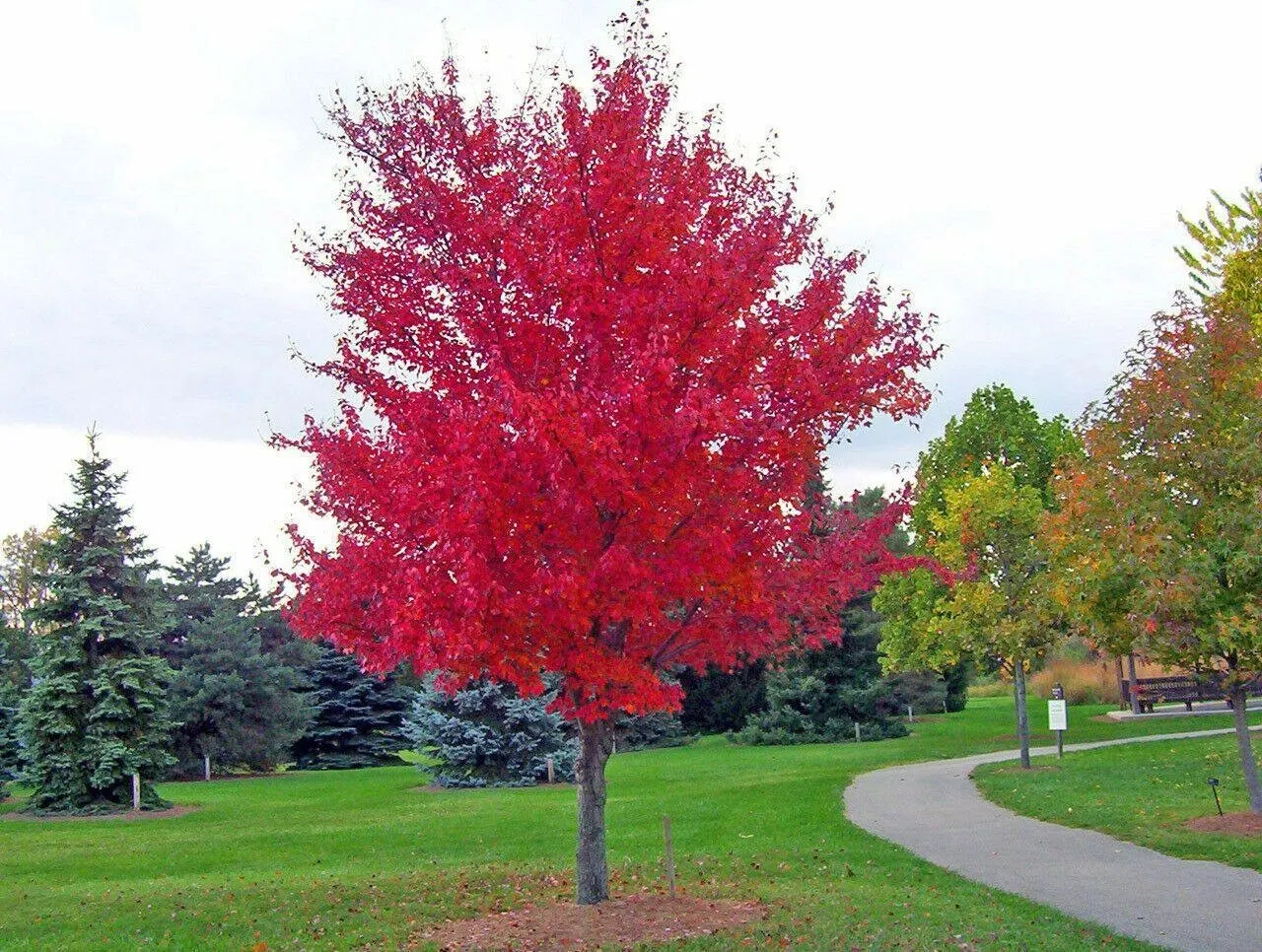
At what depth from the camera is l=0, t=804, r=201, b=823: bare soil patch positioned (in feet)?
77.3

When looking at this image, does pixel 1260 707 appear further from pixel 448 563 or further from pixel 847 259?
pixel 448 563

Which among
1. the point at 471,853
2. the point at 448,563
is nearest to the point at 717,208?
the point at 448,563

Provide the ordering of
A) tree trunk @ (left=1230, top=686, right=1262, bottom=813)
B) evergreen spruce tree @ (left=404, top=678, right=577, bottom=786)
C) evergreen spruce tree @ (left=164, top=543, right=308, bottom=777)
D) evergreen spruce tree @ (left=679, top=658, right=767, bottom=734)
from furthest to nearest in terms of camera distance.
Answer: evergreen spruce tree @ (left=679, top=658, right=767, bottom=734) → evergreen spruce tree @ (left=164, top=543, right=308, bottom=777) → evergreen spruce tree @ (left=404, top=678, right=577, bottom=786) → tree trunk @ (left=1230, top=686, right=1262, bottom=813)

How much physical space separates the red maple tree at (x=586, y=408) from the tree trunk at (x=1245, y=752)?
7.10 m

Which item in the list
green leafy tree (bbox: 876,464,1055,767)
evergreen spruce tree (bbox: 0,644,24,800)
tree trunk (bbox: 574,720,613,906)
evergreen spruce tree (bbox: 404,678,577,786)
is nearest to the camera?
tree trunk (bbox: 574,720,613,906)

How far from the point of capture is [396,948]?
8797 millimetres

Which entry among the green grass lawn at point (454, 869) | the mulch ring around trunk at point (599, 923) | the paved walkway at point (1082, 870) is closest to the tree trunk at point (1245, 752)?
the paved walkway at point (1082, 870)

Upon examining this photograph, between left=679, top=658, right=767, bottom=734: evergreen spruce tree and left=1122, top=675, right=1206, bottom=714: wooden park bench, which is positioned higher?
left=1122, top=675, right=1206, bottom=714: wooden park bench

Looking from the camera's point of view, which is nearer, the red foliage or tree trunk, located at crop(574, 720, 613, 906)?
the red foliage

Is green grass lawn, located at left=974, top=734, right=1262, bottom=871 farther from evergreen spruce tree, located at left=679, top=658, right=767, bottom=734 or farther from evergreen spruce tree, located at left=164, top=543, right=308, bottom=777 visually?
evergreen spruce tree, located at left=164, top=543, right=308, bottom=777

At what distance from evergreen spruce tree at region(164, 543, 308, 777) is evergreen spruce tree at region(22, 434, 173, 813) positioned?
9.67 metres

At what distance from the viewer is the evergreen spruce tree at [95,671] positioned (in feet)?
82.6

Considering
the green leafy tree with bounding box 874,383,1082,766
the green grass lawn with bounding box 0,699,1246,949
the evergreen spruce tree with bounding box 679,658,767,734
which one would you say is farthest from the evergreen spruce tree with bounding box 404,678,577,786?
the evergreen spruce tree with bounding box 679,658,767,734

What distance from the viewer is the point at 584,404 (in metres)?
7.94
